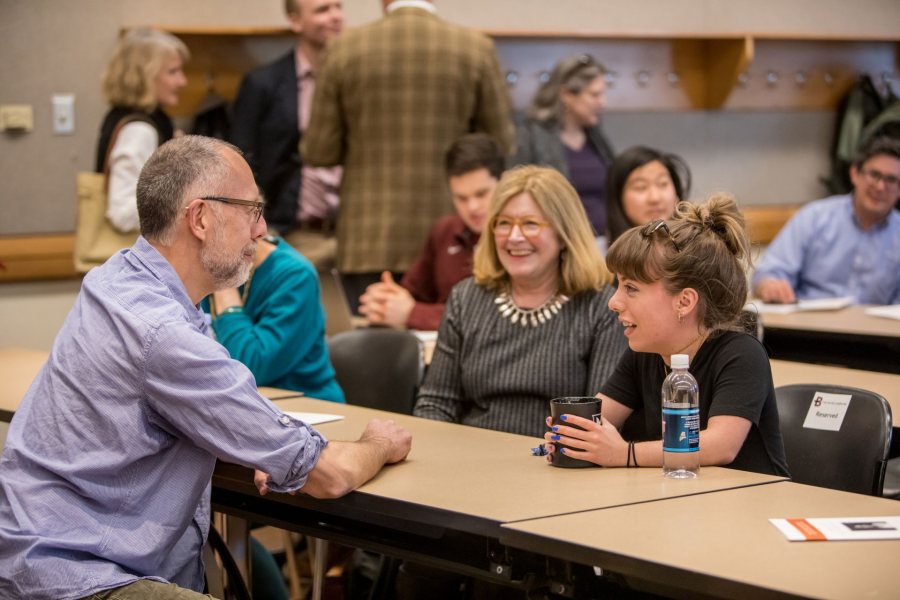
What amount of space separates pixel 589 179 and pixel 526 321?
2.94 m

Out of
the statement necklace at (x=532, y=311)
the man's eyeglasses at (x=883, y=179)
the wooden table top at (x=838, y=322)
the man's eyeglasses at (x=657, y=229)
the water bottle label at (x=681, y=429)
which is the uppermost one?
the man's eyeglasses at (x=883, y=179)

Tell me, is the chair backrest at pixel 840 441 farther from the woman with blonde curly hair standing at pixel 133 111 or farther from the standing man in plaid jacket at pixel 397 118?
the woman with blonde curly hair standing at pixel 133 111

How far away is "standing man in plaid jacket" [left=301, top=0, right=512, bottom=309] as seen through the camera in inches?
195

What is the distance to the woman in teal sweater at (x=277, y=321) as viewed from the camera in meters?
3.35

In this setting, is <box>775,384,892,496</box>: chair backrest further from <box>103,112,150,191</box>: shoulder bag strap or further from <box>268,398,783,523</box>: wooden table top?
<box>103,112,150,191</box>: shoulder bag strap

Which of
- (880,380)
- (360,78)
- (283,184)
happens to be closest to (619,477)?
(880,380)

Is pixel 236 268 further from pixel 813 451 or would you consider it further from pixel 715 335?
pixel 813 451

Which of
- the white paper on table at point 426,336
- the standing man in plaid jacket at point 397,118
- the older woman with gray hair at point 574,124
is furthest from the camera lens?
the older woman with gray hair at point 574,124

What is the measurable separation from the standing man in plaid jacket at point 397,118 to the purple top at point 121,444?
2.92 m

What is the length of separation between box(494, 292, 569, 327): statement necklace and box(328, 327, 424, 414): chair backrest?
535 millimetres

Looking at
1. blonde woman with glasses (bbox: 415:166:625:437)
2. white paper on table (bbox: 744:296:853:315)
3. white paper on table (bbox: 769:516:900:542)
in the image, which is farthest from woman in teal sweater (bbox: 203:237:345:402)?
white paper on table (bbox: 744:296:853:315)

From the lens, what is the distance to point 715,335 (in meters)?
2.46

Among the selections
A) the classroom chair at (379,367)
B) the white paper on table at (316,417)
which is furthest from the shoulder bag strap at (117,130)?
the white paper on table at (316,417)

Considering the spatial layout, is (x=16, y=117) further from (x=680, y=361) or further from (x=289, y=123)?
(x=680, y=361)
